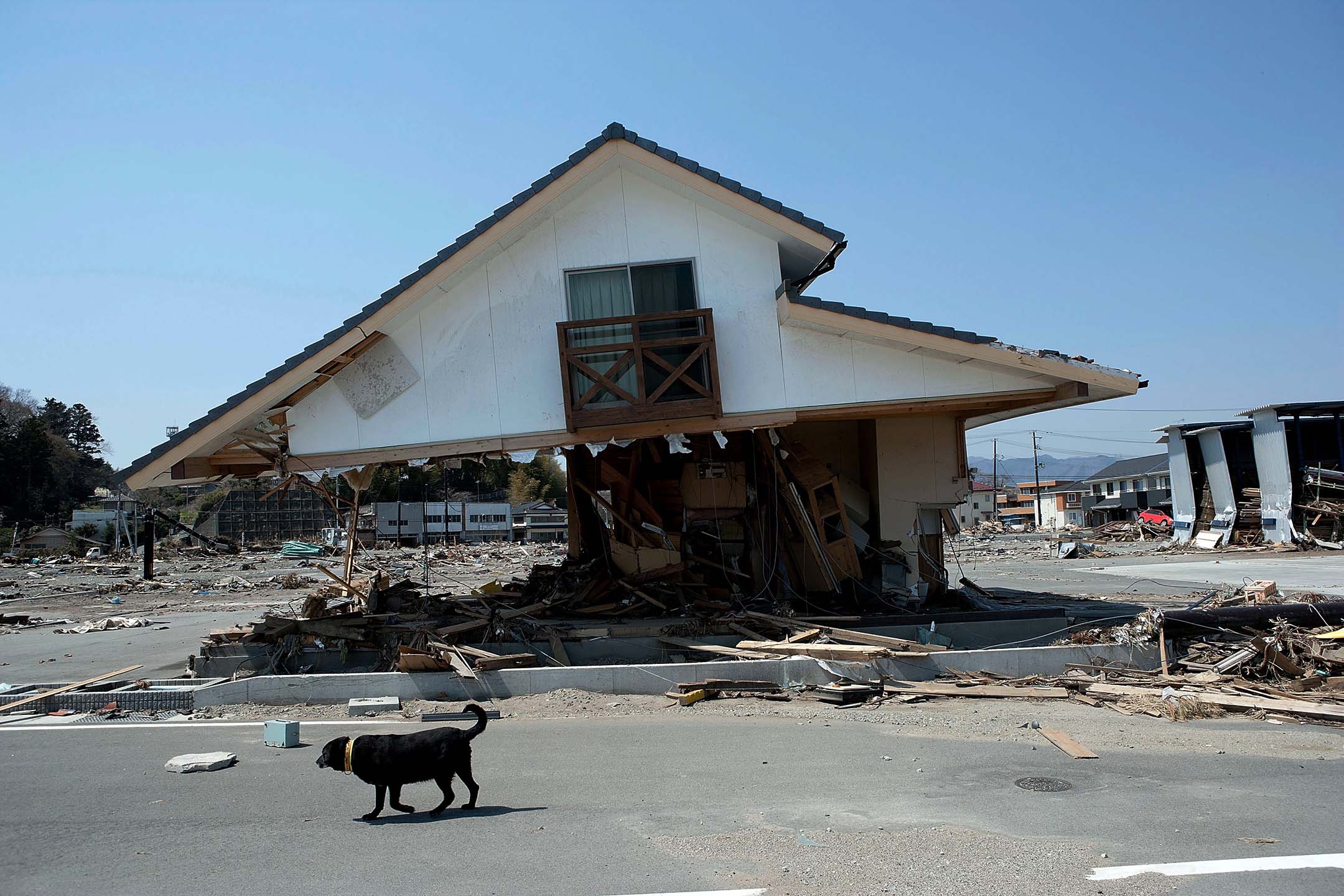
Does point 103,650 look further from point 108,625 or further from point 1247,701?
point 1247,701

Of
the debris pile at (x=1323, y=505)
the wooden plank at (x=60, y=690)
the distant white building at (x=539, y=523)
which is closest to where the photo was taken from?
the wooden plank at (x=60, y=690)

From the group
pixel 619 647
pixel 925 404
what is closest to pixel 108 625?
pixel 619 647

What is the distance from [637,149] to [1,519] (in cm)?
7917

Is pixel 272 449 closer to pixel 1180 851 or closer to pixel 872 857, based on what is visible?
pixel 872 857

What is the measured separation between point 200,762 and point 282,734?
0.92 meters

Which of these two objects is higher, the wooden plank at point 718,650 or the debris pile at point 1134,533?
the wooden plank at point 718,650

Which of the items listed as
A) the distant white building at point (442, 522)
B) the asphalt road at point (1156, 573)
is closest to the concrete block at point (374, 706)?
the asphalt road at point (1156, 573)

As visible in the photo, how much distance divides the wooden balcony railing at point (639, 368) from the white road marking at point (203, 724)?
4959mm

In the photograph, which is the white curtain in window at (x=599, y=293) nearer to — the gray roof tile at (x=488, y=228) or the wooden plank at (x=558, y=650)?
the gray roof tile at (x=488, y=228)

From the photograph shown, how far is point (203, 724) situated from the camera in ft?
31.3

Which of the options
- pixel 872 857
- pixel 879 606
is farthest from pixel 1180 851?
pixel 879 606

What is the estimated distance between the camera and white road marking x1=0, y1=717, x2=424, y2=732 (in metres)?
9.36

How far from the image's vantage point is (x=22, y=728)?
9.43 metres

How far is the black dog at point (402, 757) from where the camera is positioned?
5820 millimetres
